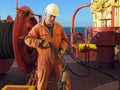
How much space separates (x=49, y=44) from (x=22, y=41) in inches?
62.9

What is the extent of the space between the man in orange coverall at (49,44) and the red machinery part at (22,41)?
1308mm

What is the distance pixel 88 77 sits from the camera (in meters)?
7.23

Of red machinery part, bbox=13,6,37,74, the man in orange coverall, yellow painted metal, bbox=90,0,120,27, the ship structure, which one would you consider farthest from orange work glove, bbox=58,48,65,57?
yellow painted metal, bbox=90,0,120,27

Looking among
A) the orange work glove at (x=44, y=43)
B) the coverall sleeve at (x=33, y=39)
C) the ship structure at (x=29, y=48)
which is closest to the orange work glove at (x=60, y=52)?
the orange work glove at (x=44, y=43)

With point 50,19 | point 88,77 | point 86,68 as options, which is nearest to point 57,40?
point 50,19

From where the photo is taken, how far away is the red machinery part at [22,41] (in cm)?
621

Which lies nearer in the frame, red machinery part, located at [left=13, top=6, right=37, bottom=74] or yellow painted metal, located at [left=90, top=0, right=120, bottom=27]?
red machinery part, located at [left=13, top=6, right=37, bottom=74]

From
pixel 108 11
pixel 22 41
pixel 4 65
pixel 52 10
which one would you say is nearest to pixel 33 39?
pixel 52 10

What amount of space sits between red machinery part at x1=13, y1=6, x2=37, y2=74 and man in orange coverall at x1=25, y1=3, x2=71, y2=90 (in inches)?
51.5

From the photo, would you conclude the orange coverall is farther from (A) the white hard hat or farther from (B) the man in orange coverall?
(A) the white hard hat

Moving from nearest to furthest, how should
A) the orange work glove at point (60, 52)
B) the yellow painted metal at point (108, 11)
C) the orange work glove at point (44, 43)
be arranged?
the orange work glove at point (44, 43) → the orange work glove at point (60, 52) → the yellow painted metal at point (108, 11)

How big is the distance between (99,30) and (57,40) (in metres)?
3.63

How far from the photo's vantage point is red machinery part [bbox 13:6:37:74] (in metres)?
6.21

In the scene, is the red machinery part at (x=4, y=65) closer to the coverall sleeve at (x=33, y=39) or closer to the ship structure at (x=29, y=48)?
the ship structure at (x=29, y=48)
